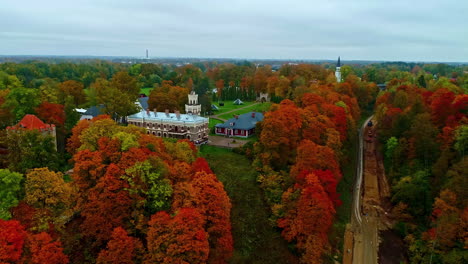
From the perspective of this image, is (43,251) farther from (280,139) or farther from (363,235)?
(363,235)

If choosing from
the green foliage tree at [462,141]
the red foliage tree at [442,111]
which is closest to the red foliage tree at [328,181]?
the green foliage tree at [462,141]

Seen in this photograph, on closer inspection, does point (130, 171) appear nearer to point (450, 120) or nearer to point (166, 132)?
point (166, 132)

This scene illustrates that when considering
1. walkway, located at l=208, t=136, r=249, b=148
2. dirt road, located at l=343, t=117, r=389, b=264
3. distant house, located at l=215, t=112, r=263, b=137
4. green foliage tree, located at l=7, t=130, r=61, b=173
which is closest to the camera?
dirt road, located at l=343, t=117, r=389, b=264

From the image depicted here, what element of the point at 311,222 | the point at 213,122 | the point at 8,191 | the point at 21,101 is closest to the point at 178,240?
the point at 311,222

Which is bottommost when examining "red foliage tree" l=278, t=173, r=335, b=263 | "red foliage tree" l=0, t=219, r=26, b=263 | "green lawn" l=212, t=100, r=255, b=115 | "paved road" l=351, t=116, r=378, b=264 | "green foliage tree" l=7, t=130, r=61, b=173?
"paved road" l=351, t=116, r=378, b=264

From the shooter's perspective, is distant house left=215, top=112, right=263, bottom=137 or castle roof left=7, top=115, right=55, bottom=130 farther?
distant house left=215, top=112, right=263, bottom=137

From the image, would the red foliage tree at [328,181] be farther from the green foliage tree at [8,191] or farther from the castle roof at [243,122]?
the castle roof at [243,122]

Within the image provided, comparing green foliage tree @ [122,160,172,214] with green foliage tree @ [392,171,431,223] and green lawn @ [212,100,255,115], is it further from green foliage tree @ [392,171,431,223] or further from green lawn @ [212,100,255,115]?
green lawn @ [212,100,255,115]

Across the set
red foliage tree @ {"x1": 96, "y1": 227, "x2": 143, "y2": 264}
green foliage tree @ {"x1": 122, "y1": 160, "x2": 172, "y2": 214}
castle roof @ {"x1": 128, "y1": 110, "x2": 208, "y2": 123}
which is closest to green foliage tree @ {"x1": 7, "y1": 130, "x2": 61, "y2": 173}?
green foliage tree @ {"x1": 122, "y1": 160, "x2": 172, "y2": 214}
